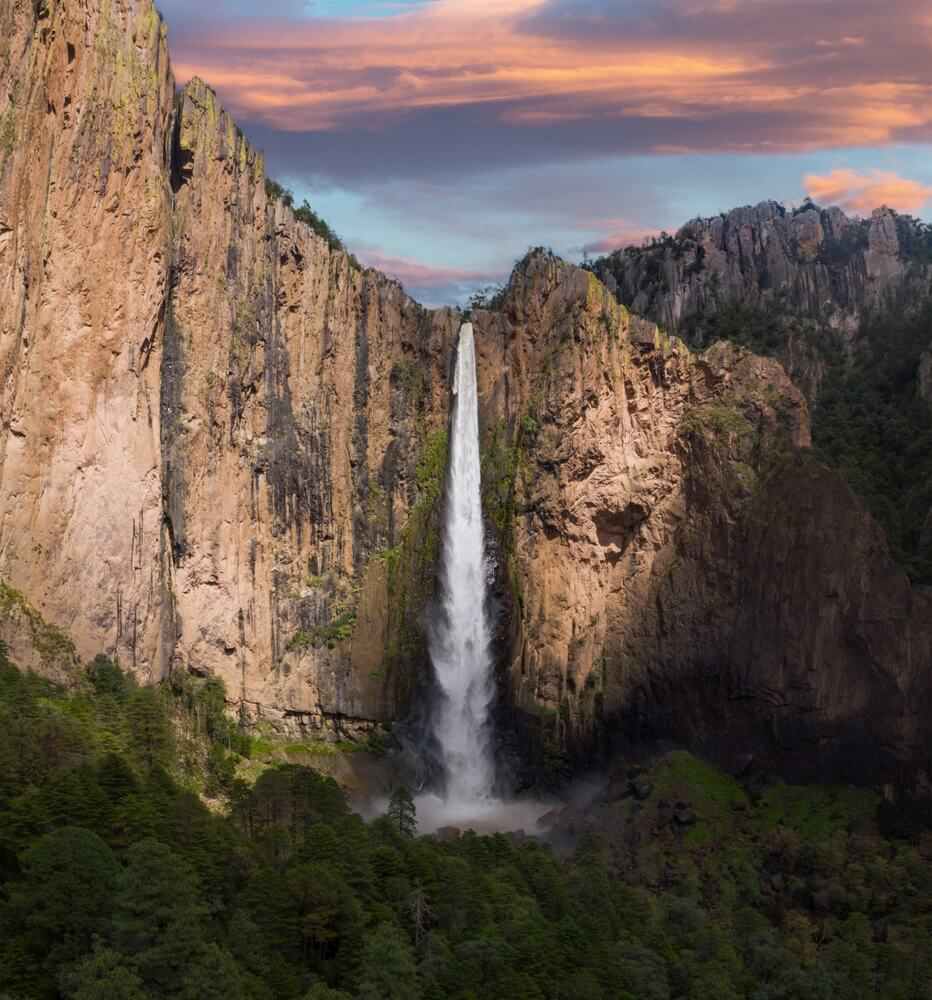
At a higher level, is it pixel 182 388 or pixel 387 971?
pixel 182 388

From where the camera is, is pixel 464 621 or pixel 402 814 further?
pixel 464 621

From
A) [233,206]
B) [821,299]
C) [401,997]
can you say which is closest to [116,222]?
[233,206]

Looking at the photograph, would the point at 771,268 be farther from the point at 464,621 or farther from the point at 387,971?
the point at 387,971

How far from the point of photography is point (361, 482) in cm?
7600

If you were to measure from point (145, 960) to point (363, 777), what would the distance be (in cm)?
3198

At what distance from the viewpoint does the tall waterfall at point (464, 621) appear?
75.6 metres

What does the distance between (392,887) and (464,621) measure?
87.6 feet

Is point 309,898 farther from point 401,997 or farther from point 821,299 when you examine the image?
point 821,299

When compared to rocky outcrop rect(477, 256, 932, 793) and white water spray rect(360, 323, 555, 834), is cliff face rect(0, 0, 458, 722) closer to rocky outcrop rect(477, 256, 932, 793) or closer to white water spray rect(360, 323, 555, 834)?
white water spray rect(360, 323, 555, 834)

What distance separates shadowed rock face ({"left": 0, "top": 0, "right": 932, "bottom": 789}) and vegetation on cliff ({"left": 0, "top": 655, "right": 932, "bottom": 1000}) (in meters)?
3.80

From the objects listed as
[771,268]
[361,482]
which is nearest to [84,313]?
[361,482]

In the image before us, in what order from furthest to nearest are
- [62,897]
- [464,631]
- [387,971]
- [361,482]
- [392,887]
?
[464,631] < [361,482] < [392,887] < [387,971] < [62,897]

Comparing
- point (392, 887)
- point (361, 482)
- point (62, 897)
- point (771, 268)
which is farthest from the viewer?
point (771, 268)

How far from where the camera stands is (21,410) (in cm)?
6003
